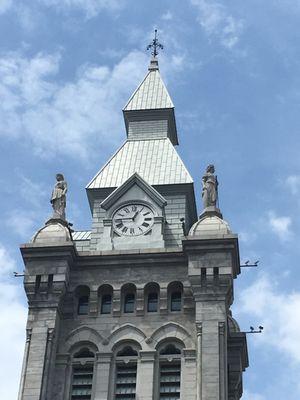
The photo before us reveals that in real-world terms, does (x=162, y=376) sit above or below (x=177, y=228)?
below

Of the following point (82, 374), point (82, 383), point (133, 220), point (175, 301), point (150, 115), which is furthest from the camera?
point (150, 115)

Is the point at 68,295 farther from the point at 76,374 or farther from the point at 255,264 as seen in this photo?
the point at 255,264

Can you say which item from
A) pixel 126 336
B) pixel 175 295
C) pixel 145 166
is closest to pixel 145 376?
pixel 126 336

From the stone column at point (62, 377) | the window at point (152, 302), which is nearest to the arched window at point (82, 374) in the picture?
the stone column at point (62, 377)

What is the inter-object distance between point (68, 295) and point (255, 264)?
10.1 metres

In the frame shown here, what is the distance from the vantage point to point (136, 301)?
6075 cm

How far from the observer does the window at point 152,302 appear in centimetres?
6075

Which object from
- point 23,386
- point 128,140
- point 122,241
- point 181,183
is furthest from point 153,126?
point 23,386

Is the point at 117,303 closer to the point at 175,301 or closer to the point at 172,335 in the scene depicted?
the point at 175,301

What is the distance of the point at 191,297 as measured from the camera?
60000mm

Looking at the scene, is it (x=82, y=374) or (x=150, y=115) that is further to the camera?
(x=150, y=115)

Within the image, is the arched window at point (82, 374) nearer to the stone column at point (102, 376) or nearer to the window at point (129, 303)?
the stone column at point (102, 376)

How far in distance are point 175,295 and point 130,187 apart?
A: 7.62 m

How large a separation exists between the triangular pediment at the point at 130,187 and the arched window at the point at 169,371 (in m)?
9.30
